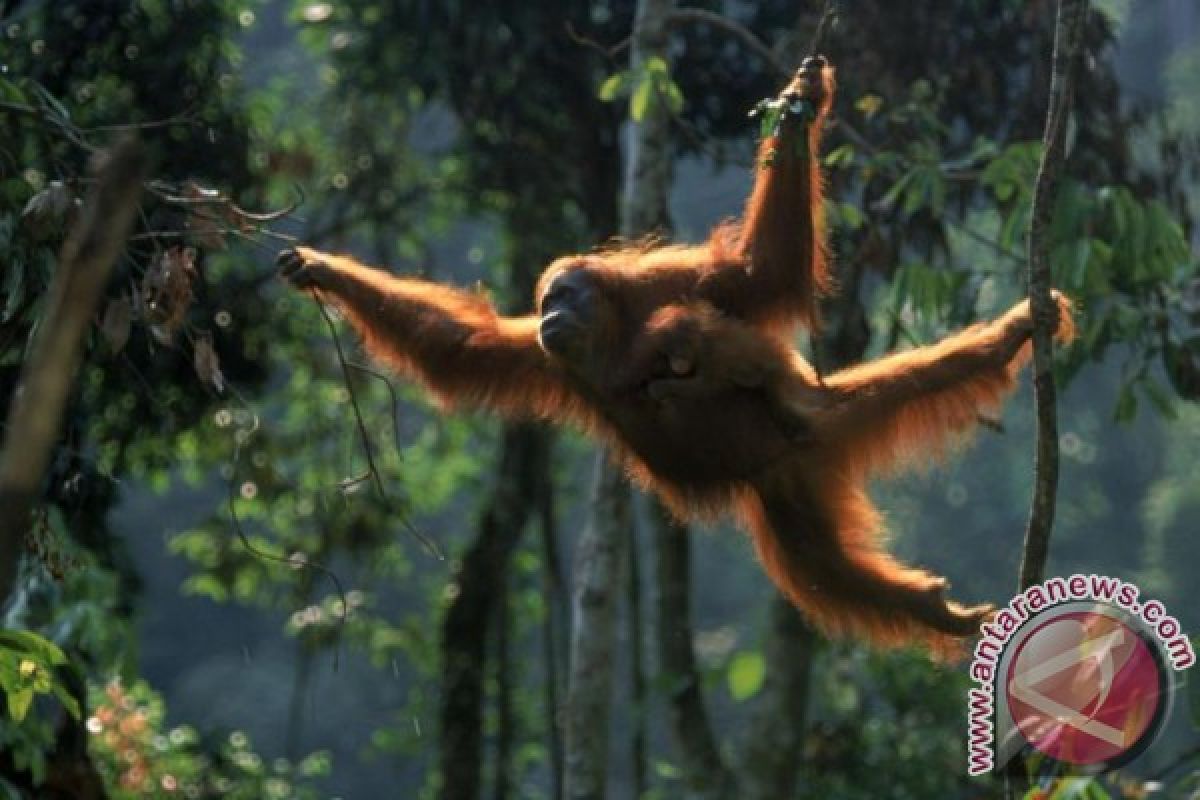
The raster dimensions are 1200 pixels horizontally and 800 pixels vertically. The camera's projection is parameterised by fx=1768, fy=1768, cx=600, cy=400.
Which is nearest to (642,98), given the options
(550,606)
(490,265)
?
(490,265)

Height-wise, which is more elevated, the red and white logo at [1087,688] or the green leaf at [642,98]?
the green leaf at [642,98]

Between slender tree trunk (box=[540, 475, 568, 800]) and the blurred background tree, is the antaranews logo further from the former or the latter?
slender tree trunk (box=[540, 475, 568, 800])

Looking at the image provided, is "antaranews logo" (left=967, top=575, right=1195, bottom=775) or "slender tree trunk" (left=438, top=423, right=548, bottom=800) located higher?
"antaranews logo" (left=967, top=575, right=1195, bottom=775)

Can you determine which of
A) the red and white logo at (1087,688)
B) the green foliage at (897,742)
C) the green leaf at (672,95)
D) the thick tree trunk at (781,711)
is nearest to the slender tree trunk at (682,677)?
the thick tree trunk at (781,711)

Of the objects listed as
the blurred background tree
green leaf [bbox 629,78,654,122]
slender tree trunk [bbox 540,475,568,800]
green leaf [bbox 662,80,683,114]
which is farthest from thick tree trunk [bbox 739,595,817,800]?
green leaf [bbox 629,78,654,122]

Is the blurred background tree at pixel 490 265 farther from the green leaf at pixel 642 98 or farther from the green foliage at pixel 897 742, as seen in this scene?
the green leaf at pixel 642 98

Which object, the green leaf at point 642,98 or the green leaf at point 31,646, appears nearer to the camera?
the green leaf at point 31,646

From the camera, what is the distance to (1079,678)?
A: 3.24 m

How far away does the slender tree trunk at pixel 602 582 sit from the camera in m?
7.06

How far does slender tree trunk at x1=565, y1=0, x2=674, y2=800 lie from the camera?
23.2 ft

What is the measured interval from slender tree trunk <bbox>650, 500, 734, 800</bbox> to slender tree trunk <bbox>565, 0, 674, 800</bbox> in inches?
32.6

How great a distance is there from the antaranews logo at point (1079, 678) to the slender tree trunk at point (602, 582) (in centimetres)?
364

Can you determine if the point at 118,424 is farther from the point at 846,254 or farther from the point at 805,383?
the point at 805,383

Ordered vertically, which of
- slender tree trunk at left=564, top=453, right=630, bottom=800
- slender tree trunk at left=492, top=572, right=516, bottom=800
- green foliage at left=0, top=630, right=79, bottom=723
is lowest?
slender tree trunk at left=492, top=572, right=516, bottom=800
